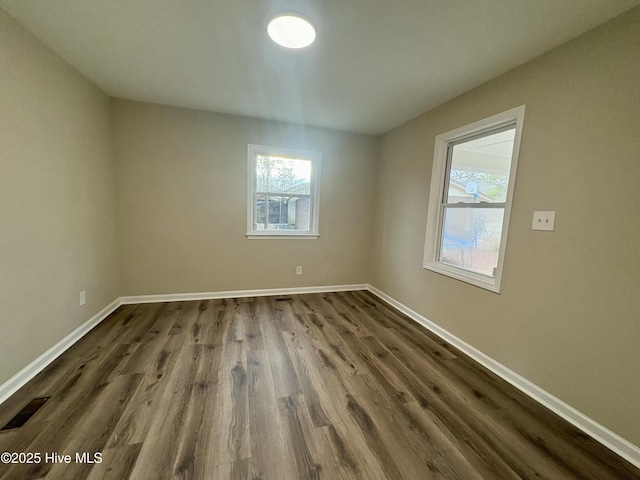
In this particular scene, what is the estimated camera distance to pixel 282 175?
3461 millimetres

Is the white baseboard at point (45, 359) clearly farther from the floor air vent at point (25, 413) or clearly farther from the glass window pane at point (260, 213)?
the glass window pane at point (260, 213)

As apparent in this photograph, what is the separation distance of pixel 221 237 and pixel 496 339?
10.3 ft

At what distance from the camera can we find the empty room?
4.37ft

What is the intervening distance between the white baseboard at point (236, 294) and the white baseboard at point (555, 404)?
154 centimetres

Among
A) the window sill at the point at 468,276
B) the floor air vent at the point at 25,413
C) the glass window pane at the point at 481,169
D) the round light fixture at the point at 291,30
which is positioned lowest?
the floor air vent at the point at 25,413

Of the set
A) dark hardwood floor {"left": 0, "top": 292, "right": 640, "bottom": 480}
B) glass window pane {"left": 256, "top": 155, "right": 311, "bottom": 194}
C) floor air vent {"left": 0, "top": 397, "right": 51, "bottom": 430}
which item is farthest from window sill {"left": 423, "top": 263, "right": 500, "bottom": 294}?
floor air vent {"left": 0, "top": 397, "right": 51, "bottom": 430}

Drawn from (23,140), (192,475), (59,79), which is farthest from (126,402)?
(59,79)

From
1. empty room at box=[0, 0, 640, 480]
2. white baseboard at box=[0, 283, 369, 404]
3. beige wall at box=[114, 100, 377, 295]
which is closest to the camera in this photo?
empty room at box=[0, 0, 640, 480]

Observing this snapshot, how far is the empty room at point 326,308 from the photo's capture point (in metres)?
1.33

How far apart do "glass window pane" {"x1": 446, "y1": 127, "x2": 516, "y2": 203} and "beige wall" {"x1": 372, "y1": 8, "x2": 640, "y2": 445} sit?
0.24m

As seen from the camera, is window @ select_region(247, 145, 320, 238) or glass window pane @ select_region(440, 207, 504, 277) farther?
window @ select_region(247, 145, 320, 238)

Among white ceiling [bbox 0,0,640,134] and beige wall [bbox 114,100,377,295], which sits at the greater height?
white ceiling [bbox 0,0,640,134]

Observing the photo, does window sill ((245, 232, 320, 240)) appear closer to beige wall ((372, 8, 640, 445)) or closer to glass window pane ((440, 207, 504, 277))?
glass window pane ((440, 207, 504, 277))

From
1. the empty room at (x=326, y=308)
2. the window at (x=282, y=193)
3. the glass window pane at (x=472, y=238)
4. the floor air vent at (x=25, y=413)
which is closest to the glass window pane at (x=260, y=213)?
the window at (x=282, y=193)
